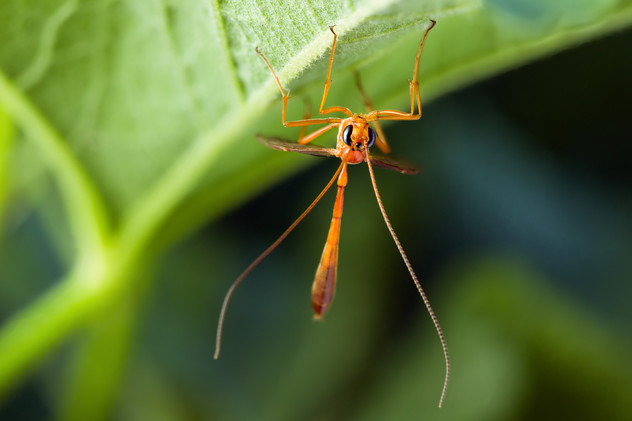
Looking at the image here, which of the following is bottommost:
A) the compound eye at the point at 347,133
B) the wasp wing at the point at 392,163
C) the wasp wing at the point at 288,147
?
the wasp wing at the point at 288,147

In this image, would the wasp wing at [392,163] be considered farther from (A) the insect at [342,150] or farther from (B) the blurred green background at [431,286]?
(B) the blurred green background at [431,286]

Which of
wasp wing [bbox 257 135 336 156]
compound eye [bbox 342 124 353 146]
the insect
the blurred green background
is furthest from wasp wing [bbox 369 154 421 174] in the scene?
the blurred green background

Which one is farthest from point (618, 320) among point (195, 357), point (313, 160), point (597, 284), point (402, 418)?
point (195, 357)

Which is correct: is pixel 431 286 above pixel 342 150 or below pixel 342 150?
below

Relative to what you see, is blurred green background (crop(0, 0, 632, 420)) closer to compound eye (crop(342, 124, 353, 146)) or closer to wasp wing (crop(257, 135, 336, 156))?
compound eye (crop(342, 124, 353, 146))

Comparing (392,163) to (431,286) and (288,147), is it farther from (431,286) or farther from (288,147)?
(431,286)

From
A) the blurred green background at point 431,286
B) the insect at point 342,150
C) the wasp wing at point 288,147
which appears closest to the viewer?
the wasp wing at point 288,147

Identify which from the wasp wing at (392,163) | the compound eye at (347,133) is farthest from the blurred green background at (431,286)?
the compound eye at (347,133)

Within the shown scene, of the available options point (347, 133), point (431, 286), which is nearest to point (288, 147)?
point (347, 133)

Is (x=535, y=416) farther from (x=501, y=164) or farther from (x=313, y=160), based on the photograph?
(x=313, y=160)
